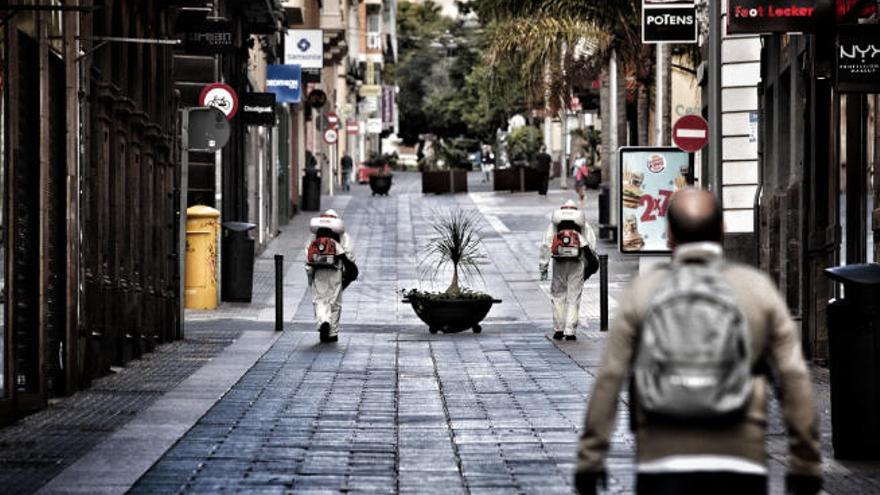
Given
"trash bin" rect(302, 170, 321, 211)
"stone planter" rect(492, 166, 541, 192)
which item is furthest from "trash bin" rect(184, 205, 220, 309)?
"stone planter" rect(492, 166, 541, 192)

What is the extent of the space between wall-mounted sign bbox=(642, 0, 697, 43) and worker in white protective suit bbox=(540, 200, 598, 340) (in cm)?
491

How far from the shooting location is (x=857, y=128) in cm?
1886

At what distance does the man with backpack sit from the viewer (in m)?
5.70

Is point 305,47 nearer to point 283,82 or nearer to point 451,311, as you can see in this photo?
point 283,82

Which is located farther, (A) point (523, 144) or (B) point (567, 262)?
(A) point (523, 144)

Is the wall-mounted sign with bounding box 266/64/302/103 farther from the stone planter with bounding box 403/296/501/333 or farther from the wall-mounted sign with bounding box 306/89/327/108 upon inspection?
the stone planter with bounding box 403/296/501/333

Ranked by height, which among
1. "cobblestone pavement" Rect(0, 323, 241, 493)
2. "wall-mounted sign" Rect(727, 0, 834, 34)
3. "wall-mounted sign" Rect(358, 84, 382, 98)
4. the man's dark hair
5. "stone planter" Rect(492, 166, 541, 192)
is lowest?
"cobblestone pavement" Rect(0, 323, 241, 493)

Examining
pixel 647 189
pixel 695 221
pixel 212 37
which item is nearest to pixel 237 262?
pixel 212 37

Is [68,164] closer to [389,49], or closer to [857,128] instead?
[857,128]

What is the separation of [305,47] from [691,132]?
2711 cm

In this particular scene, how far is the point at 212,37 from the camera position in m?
26.0

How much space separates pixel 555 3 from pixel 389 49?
8157 cm

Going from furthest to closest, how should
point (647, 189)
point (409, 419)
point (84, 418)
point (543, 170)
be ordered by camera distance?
point (543, 170), point (647, 189), point (84, 418), point (409, 419)

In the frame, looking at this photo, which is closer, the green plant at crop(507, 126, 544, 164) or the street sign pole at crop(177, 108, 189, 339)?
the street sign pole at crop(177, 108, 189, 339)
